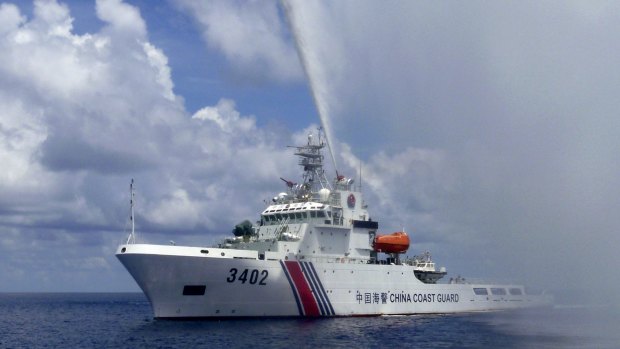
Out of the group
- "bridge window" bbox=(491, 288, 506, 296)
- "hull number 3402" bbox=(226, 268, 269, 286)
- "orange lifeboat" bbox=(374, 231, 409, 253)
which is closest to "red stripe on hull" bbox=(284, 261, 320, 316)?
"hull number 3402" bbox=(226, 268, 269, 286)

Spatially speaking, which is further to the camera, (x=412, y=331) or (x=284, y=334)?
(x=412, y=331)

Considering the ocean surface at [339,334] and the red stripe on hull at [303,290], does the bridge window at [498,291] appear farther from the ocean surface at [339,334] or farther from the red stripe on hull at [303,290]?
the red stripe on hull at [303,290]

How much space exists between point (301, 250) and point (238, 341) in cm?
1389

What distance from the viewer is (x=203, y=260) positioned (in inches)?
1773

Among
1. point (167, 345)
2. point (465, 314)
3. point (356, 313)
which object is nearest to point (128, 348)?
point (167, 345)

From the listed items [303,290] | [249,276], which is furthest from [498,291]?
[249,276]

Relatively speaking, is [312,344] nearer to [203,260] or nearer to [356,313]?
[203,260]

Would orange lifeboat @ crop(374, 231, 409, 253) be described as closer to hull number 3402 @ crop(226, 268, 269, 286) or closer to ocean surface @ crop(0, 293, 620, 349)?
ocean surface @ crop(0, 293, 620, 349)

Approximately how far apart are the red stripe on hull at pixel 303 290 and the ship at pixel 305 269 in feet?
0.24

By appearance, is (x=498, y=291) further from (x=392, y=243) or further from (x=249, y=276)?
(x=249, y=276)

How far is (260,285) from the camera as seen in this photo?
47.5 m

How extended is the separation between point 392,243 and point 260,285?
15.0 metres

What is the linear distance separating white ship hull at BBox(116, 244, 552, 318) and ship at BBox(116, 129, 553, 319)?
2.8 inches

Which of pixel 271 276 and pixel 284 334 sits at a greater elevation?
pixel 271 276
